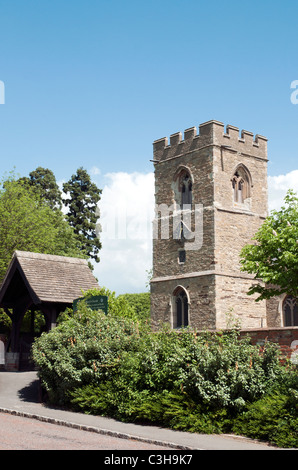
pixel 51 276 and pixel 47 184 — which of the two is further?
pixel 47 184

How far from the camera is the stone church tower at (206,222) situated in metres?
34.4

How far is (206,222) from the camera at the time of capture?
3506 cm

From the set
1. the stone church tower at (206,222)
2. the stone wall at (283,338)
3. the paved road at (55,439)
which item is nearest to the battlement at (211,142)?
the stone church tower at (206,222)

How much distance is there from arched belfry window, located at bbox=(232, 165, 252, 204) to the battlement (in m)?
1.25

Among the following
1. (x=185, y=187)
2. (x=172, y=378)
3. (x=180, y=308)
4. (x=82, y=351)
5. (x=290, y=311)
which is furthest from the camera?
(x=185, y=187)

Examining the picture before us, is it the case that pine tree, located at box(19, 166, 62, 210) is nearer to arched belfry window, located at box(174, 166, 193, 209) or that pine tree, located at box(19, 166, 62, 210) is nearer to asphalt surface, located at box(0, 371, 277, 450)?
arched belfry window, located at box(174, 166, 193, 209)

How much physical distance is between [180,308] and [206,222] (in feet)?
18.2

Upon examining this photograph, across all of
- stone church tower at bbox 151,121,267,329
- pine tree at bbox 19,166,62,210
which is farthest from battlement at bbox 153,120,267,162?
pine tree at bbox 19,166,62,210

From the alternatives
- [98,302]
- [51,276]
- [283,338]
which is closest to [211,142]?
[51,276]

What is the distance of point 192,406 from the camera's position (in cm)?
1221

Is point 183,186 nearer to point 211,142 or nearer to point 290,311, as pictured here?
point 211,142

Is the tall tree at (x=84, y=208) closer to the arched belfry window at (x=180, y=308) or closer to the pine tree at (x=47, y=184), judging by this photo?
the pine tree at (x=47, y=184)
